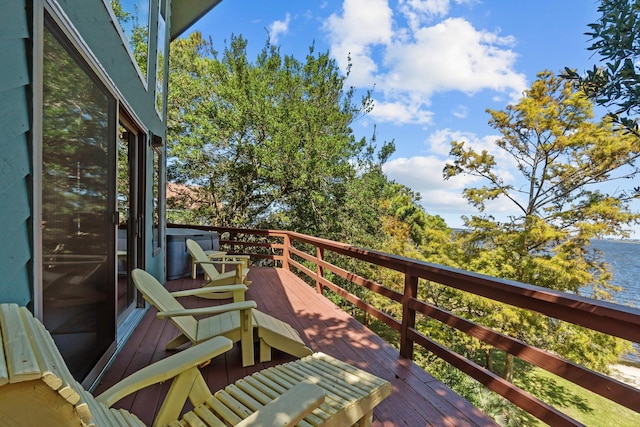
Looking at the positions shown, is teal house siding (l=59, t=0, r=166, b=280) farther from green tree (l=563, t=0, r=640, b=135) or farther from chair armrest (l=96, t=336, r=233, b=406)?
green tree (l=563, t=0, r=640, b=135)

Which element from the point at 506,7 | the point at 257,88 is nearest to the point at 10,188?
the point at 257,88

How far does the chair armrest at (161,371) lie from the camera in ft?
3.84

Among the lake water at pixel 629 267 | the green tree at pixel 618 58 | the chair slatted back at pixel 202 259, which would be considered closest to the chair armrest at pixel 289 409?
the green tree at pixel 618 58

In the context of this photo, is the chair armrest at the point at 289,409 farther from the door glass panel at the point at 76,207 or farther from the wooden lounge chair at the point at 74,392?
the door glass panel at the point at 76,207

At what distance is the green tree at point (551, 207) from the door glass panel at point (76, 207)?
387 inches

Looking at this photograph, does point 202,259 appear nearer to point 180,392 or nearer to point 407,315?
point 407,315

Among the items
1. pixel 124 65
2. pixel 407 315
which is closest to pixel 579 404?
pixel 407 315

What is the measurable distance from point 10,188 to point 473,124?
51.1ft

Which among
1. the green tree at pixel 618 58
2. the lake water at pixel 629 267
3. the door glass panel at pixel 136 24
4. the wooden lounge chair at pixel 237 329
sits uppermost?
the door glass panel at pixel 136 24

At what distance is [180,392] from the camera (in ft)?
4.52

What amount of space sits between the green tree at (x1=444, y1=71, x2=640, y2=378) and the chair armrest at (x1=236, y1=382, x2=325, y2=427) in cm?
964

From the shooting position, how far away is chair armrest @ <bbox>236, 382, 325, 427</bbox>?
1.00m

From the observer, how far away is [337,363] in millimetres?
1857

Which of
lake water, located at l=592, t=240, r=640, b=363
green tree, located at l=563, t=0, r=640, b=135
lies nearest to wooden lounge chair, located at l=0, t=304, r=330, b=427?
green tree, located at l=563, t=0, r=640, b=135
